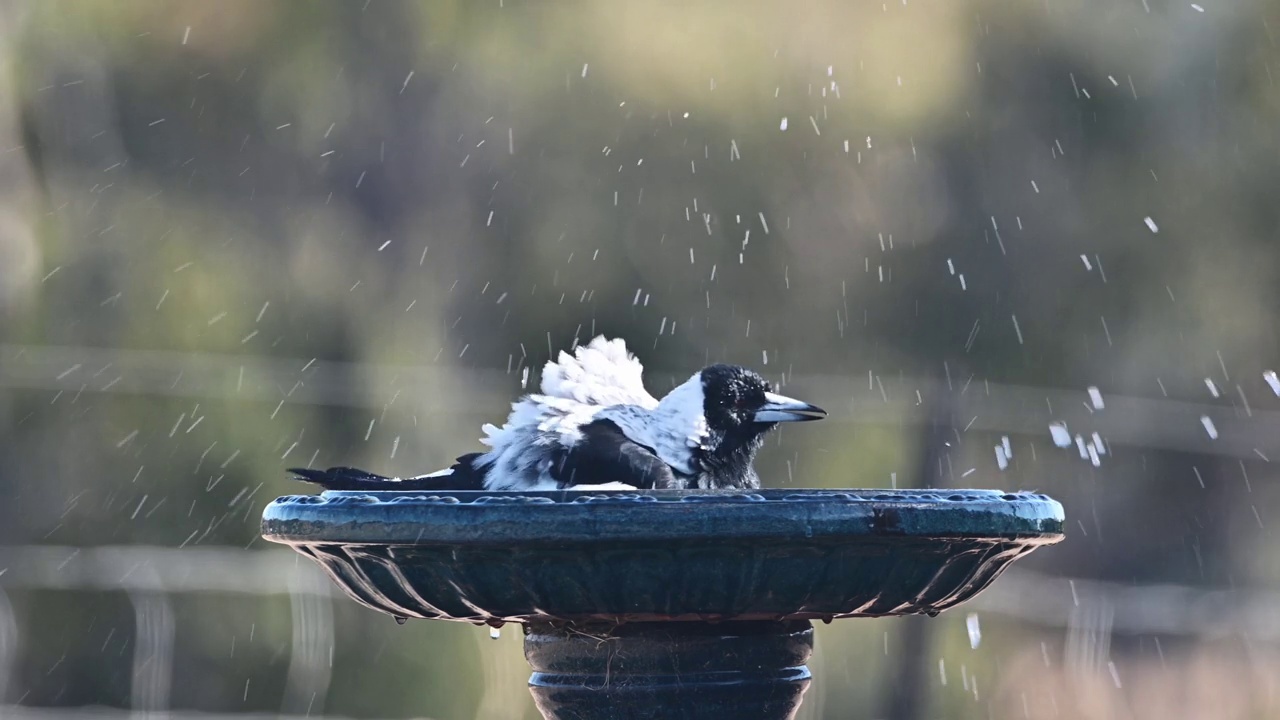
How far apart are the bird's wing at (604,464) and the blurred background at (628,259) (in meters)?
3.82

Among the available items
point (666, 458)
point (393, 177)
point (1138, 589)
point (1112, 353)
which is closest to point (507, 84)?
point (393, 177)

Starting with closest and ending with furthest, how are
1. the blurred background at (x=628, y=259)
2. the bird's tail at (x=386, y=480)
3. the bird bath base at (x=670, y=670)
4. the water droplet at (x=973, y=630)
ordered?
the bird bath base at (x=670, y=670)
the bird's tail at (x=386, y=480)
the water droplet at (x=973, y=630)
the blurred background at (x=628, y=259)

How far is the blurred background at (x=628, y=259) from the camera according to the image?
6.74 metres

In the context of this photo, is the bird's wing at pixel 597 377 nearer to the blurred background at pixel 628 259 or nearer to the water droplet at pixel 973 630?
the water droplet at pixel 973 630

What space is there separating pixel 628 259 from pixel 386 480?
18.9ft

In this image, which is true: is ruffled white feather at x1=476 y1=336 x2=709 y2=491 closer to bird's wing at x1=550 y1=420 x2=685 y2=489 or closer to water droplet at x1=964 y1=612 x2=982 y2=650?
bird's wing at x1=550 y1=420 x2=685 y2=489

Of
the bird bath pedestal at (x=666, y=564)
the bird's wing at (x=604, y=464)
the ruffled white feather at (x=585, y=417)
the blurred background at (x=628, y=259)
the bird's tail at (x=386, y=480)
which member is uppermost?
the blurred background at (x=628, y=259)

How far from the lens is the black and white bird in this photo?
100.0 inches

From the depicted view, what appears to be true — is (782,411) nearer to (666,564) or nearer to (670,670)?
(670,670)

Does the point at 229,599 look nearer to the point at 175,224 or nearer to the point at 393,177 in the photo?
the point at 175,224

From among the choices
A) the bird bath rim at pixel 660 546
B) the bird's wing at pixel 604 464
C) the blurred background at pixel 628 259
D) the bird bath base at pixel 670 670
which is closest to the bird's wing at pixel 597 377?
the bird's wing at pixel 604 464

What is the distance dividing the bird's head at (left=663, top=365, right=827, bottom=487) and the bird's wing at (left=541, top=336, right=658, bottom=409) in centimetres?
9

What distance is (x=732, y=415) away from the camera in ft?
9.98

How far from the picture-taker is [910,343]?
8406 millimetres
